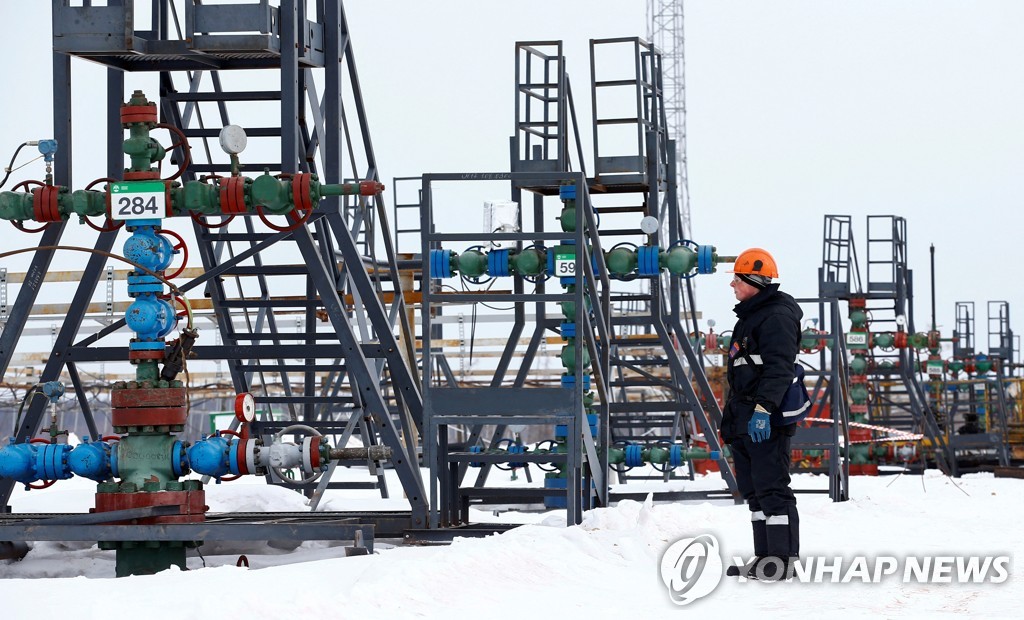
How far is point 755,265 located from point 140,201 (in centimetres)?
373


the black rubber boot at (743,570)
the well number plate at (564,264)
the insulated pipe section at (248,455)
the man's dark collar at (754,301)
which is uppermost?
the well number plate at (564,264)

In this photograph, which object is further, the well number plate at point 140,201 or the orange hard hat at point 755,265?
the well number plate at point 140,201

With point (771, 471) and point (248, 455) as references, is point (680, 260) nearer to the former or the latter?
point (248, 455)

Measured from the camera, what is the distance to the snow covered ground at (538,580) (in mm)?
5949

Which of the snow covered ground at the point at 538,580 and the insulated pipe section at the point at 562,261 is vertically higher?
the insulated pipe section at the point at 562,261

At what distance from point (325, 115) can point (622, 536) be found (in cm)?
413

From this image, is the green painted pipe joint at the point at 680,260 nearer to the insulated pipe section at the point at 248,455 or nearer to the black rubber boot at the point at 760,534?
the insulated pipe section at the point at 248,455

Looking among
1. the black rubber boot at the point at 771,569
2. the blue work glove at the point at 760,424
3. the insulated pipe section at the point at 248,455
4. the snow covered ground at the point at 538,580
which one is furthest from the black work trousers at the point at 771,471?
the insulated pipe section at the point at 248,455

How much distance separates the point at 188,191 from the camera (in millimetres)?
8945

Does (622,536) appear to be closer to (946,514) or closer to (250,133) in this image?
(250,133)

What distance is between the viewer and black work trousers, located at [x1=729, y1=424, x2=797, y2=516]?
293 inches

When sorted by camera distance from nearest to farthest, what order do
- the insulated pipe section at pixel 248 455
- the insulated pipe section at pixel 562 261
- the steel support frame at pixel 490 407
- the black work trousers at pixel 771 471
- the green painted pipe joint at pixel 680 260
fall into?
the black work trousers at pixel 771 471
the insulated pipe section at pixel 248 455
the steel support frame at pixel 490 407
the insulated pipe section at pixel 562 261
the green painted pipe joint at pixel 680 260

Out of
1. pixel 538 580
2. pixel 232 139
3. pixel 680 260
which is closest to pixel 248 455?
pixel 232 139

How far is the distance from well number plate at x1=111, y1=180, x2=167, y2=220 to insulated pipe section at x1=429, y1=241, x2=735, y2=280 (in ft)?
12.4
